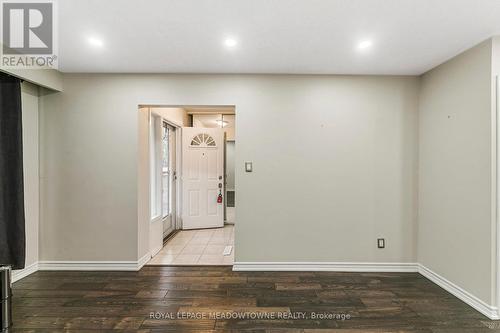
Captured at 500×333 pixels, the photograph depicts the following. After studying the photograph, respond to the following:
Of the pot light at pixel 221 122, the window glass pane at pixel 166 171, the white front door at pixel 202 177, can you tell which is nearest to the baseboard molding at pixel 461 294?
the white front door at pixel 202 177

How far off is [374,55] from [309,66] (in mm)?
677

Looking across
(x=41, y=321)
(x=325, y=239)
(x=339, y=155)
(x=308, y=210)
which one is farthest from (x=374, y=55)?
(x=41, y=321)

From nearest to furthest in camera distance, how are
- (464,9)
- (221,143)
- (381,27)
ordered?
(464,9) < (381,27) < (221,143)

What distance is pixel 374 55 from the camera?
285cm

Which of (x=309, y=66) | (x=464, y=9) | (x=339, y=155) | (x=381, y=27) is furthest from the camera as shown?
(x=339, y=155)

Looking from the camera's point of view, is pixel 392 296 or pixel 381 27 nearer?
pixel 381 27

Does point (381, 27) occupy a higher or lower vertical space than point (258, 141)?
higher

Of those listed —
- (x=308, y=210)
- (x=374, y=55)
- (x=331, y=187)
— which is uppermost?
(x=374, y=55)

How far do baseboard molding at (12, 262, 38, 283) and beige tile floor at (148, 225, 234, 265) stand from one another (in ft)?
4.29

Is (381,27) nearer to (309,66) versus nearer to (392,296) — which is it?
(309,66)

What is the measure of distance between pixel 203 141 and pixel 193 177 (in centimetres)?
76

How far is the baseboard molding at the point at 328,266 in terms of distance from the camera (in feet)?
11.3

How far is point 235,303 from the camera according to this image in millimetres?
2650

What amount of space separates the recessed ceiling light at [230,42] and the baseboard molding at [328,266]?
8.08ft
